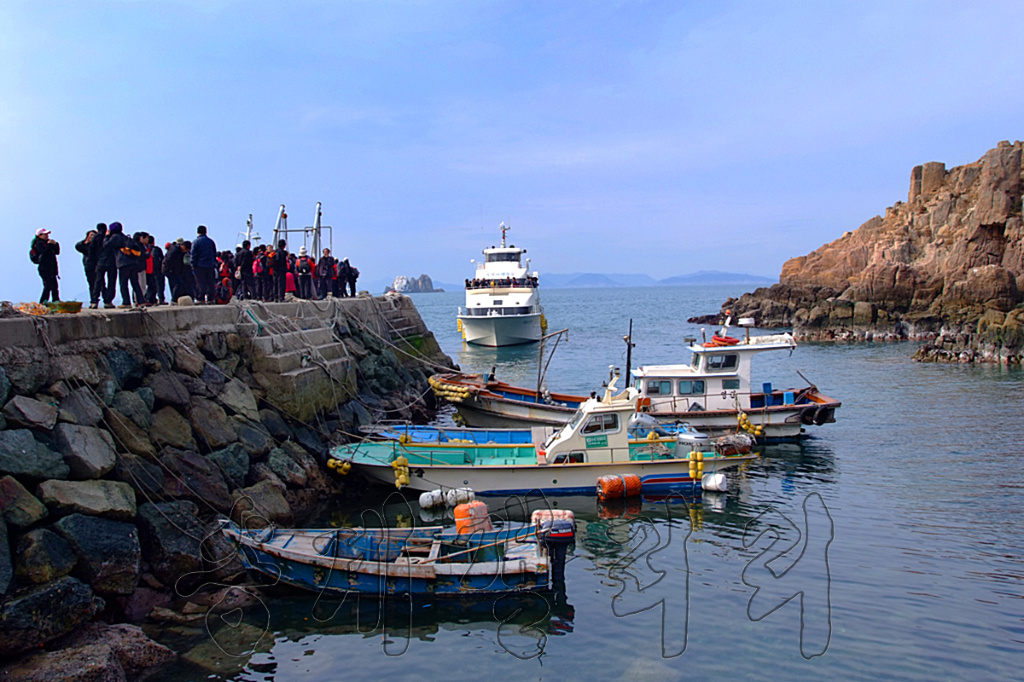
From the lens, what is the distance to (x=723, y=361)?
21.3m

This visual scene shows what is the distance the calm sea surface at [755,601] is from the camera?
29.9 ft

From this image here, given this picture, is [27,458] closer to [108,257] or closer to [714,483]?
[108,257]

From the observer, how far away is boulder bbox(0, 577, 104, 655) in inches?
311

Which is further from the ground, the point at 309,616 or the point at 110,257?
the point at 110,257

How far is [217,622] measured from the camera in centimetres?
971

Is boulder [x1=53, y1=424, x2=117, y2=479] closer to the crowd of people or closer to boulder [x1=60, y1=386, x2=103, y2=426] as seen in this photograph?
boulder [x1=60, y1=386, x2=103, y2=426]

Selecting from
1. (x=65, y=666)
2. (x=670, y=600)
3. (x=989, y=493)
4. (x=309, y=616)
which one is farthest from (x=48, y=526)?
(x=989, y=493)

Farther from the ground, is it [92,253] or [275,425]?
[92,253]

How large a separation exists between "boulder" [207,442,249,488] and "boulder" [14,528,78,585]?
3.68 metres

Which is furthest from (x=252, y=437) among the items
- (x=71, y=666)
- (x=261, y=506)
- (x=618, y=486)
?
(x=618, y=486)

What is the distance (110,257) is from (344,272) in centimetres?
1365

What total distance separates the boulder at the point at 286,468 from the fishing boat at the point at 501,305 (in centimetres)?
3321

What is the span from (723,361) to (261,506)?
13998 millimetres

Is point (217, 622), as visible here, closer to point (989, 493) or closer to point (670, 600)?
point (670, 600)
